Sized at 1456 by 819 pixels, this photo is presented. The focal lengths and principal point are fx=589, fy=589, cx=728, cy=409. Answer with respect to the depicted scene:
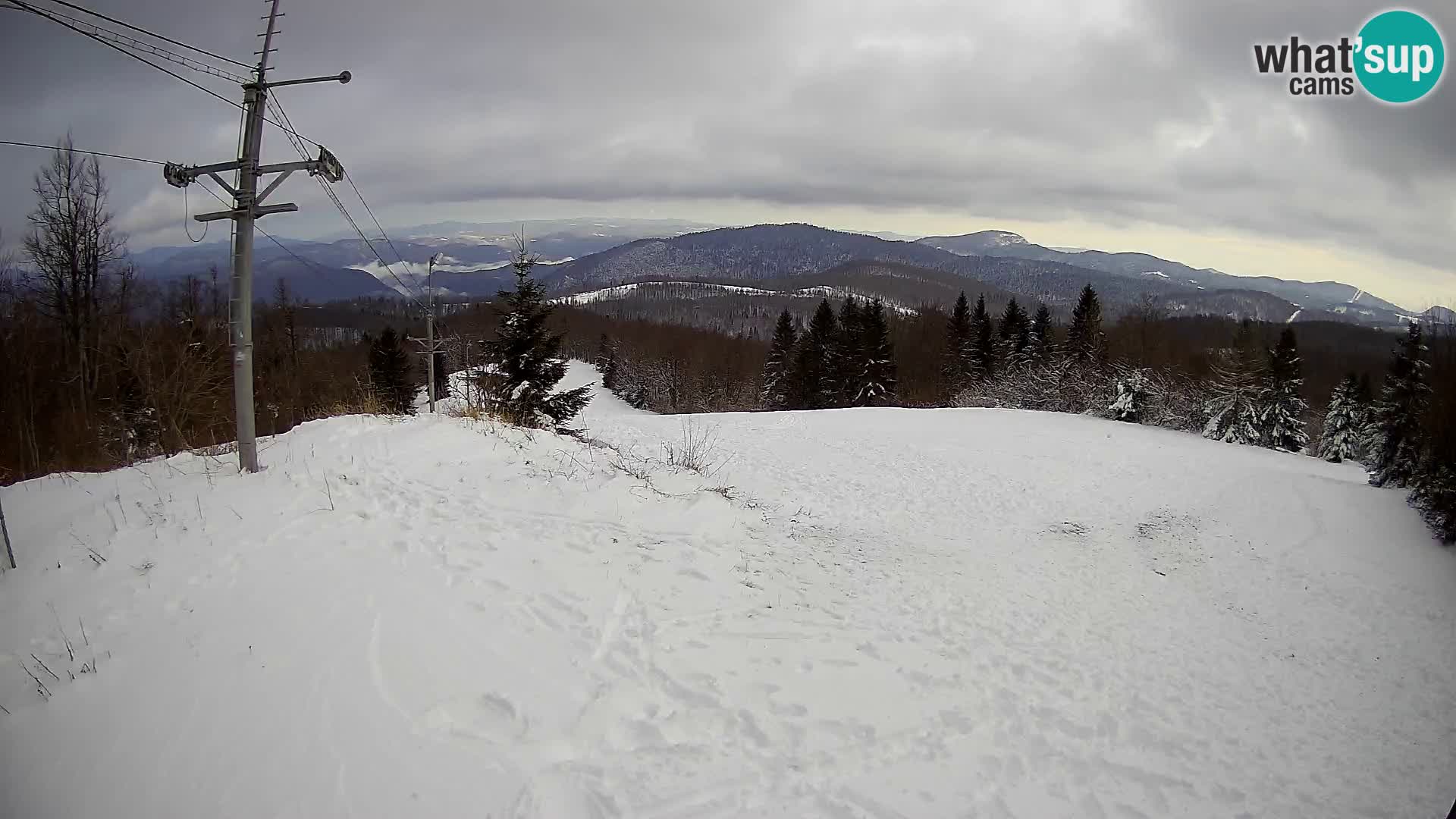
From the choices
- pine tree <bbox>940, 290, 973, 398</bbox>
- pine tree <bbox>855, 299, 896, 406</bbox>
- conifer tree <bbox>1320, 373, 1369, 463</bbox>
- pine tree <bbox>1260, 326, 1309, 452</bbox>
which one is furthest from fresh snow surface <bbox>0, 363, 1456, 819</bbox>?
pine tree <bbox>940, 290, 973, 398</bbox>

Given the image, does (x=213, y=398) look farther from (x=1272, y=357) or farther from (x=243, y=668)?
(x=1272, y=357)

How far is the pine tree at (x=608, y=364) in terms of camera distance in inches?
2778

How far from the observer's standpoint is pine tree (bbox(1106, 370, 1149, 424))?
84.2 ft

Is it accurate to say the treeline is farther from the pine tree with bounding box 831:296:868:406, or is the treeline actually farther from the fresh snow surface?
the pine tree with bounding box 831:296:868:406

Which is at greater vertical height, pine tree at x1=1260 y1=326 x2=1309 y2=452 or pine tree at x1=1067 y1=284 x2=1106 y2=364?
pine tree at x1=1067 y1=284 x2=1106 y2=364

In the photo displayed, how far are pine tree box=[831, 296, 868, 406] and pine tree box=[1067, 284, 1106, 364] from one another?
41.3 ft

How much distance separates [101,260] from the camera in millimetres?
15398

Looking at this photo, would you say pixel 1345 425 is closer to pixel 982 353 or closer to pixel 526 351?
pixel 982 353

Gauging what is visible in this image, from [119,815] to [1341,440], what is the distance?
43.1 m

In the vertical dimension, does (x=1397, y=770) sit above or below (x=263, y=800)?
below

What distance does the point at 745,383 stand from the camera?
2299 inches

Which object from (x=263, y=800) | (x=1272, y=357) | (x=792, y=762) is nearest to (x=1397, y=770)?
(x=792, y=762)

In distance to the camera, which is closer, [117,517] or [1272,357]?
[117,517]

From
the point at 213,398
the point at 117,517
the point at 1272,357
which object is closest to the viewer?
the point at 117,517
